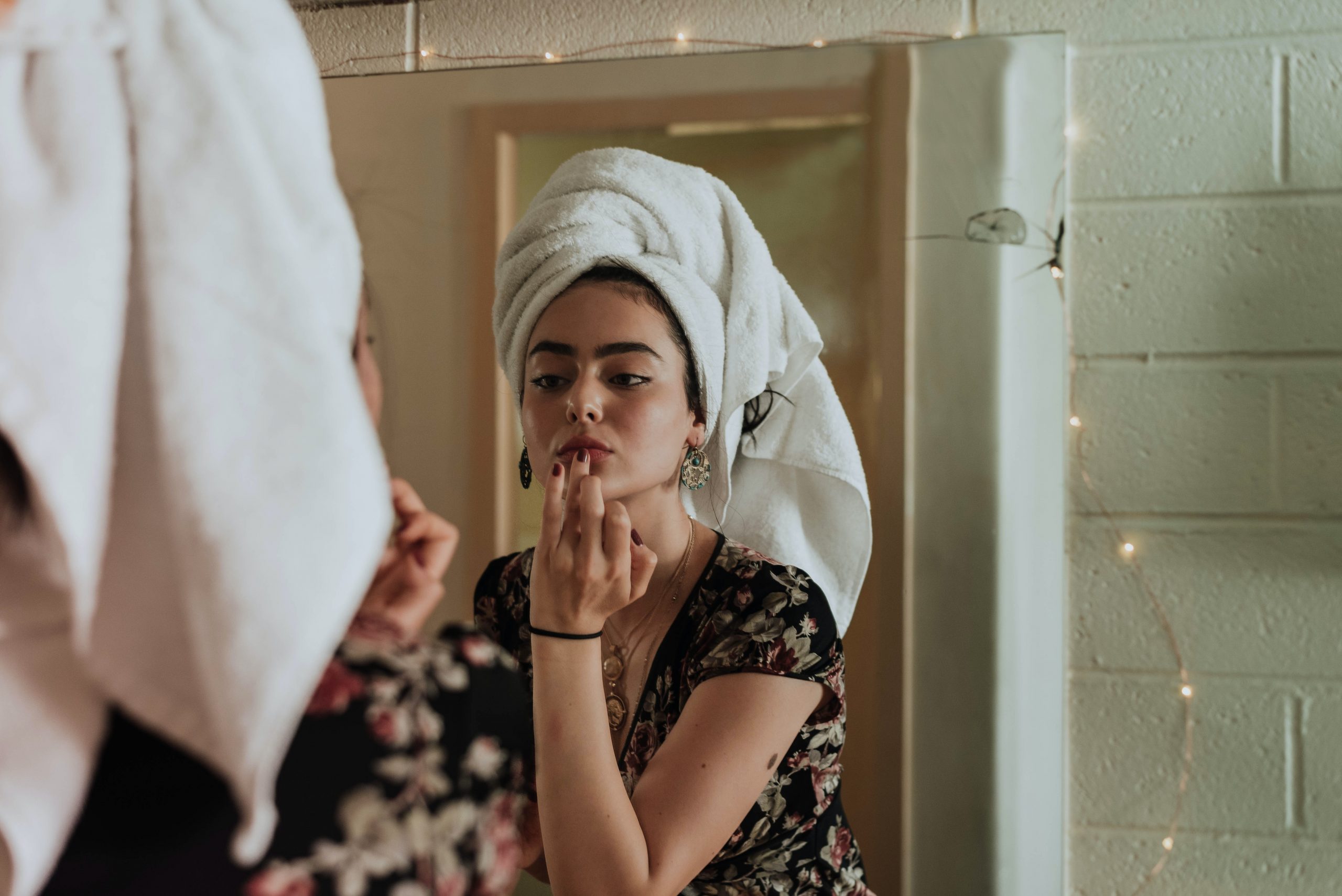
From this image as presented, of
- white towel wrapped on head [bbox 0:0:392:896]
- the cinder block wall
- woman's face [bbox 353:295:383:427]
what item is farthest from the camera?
the cinder block wall

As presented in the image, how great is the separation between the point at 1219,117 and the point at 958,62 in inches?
10.2

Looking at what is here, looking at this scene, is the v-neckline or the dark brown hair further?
the v-neckline

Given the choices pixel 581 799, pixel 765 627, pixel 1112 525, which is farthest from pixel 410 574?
pixel 1112 525

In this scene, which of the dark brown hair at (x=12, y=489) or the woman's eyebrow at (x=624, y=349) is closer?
the dark brown hair at (x=12, y=489)

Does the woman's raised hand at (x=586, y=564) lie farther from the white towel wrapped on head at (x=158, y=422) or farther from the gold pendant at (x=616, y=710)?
the white towel wrapped on head at (x=158, y=422)

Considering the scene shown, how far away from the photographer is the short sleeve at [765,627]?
80cm

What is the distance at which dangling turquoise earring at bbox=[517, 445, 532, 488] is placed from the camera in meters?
0.90

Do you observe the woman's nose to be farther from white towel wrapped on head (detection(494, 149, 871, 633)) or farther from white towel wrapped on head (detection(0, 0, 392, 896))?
white towel wrapped on head (detection(0, 0, 392, 896))

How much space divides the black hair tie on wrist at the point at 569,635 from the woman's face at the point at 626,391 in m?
0.13

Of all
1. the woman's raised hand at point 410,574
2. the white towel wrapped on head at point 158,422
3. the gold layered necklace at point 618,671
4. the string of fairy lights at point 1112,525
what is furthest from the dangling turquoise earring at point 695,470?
the white towel wrapped on head at point 158,422

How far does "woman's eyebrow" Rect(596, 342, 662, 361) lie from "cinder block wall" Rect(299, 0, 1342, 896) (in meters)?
0.44

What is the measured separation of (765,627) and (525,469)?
0.27m

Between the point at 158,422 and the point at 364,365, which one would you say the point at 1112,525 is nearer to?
the point at 364,365

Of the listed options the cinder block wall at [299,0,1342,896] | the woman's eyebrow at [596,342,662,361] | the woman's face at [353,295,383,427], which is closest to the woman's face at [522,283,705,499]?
the woman's eyebrow at [596,342,662,361]
